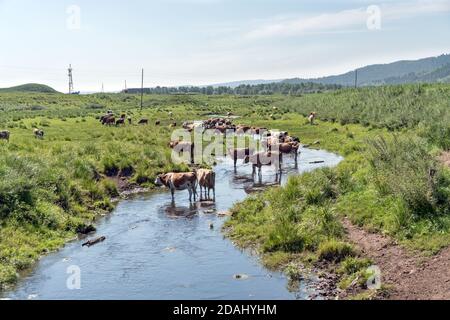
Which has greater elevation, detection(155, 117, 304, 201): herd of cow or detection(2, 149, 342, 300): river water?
detection(155, 117, 304, 201): herd of cow

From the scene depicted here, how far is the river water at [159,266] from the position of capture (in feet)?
41.8

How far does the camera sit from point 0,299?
487 inches

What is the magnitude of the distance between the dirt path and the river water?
199cm

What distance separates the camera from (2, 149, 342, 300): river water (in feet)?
41.8

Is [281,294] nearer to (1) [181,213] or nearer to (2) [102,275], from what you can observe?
(2) [102,275]

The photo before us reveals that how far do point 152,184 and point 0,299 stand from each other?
49.1ft

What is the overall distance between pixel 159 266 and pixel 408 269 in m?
6.73

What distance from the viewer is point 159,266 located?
48.5ft

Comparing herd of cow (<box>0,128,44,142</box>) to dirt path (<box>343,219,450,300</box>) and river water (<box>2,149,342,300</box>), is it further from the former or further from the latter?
dirt path (<box>343,219,450,300</box>)

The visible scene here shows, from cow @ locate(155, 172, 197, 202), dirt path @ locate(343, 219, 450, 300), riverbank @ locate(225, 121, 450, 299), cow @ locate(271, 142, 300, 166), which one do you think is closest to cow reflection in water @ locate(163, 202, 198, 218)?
cow @ locate(155, 172, 197, 202)
